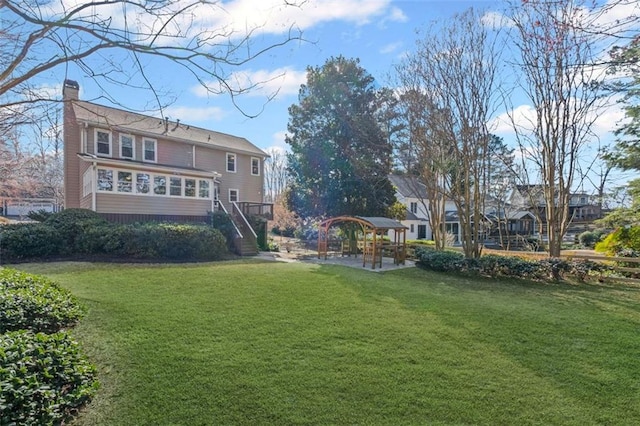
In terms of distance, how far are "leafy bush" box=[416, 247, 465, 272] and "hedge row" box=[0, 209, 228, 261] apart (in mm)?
8152

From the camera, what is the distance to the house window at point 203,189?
1732 cm

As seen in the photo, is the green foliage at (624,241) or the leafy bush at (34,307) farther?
the green foliage at (624,241)

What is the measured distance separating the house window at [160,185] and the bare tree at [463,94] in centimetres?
1222

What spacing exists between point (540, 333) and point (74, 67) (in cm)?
755

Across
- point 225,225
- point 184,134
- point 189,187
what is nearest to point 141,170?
point 189,187

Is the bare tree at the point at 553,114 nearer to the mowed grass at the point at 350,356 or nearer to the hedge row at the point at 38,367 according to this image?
the mowed grass at the point at 350,356

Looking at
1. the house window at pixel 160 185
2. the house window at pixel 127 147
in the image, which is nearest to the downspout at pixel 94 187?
the house window at pixel 160 185

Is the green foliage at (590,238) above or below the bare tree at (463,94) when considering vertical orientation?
below

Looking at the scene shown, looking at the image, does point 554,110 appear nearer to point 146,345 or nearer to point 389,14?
point 389,14

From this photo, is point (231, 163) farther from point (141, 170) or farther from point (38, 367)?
point (38, 367)

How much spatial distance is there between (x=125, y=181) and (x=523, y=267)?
625 inches

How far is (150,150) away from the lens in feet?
57.2

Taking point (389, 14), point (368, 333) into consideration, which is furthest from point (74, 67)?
point (389, 14)

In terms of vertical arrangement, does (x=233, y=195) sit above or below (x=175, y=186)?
below
